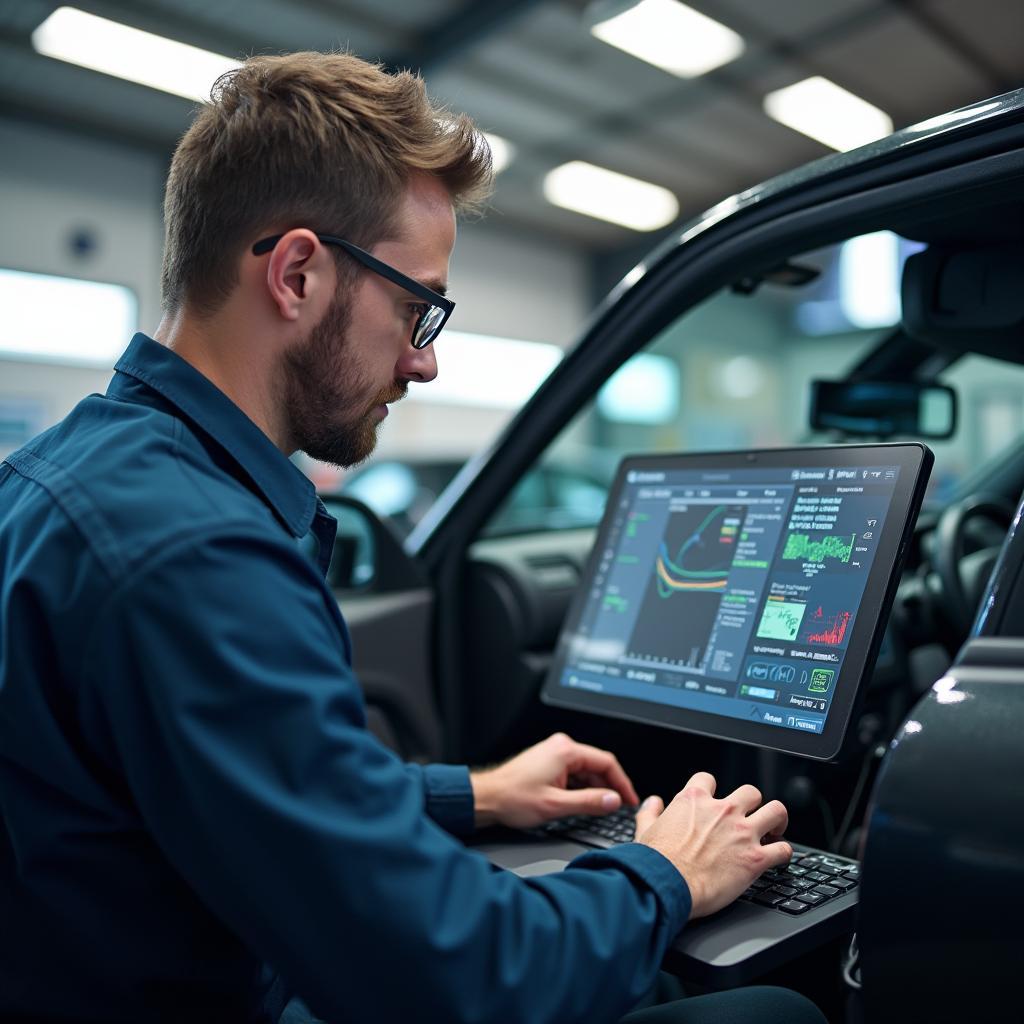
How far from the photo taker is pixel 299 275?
3.35 feet

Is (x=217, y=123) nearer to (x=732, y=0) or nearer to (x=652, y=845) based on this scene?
(x=652, y=845)

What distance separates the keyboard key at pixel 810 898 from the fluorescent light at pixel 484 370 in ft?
31.2

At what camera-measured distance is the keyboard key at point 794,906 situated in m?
0.97

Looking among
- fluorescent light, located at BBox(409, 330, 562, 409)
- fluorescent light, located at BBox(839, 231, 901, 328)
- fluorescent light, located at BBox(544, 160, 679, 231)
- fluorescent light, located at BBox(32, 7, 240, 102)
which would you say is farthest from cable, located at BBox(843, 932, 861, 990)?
fluorescent light, located at BBox(409, 330, 562, 409)

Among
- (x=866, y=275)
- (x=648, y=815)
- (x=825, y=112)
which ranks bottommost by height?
(x=648, y=815)

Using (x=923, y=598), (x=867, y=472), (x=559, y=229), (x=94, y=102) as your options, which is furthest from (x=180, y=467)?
(x=559, y=229)

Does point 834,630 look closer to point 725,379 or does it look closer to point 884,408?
point 884,408

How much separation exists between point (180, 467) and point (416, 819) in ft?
1.19

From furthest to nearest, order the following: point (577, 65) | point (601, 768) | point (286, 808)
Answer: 1. point (577, 65)
2. point (601, 768)
3. point (286, 808)

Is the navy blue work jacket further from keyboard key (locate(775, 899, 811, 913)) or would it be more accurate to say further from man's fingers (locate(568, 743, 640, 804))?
man's fingers (locate(568, 743, 640, 804))

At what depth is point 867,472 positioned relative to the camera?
122cm

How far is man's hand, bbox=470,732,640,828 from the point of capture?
1.25m

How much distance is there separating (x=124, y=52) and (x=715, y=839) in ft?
23.1

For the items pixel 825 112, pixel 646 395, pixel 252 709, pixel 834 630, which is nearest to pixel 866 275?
pixel 825 112
